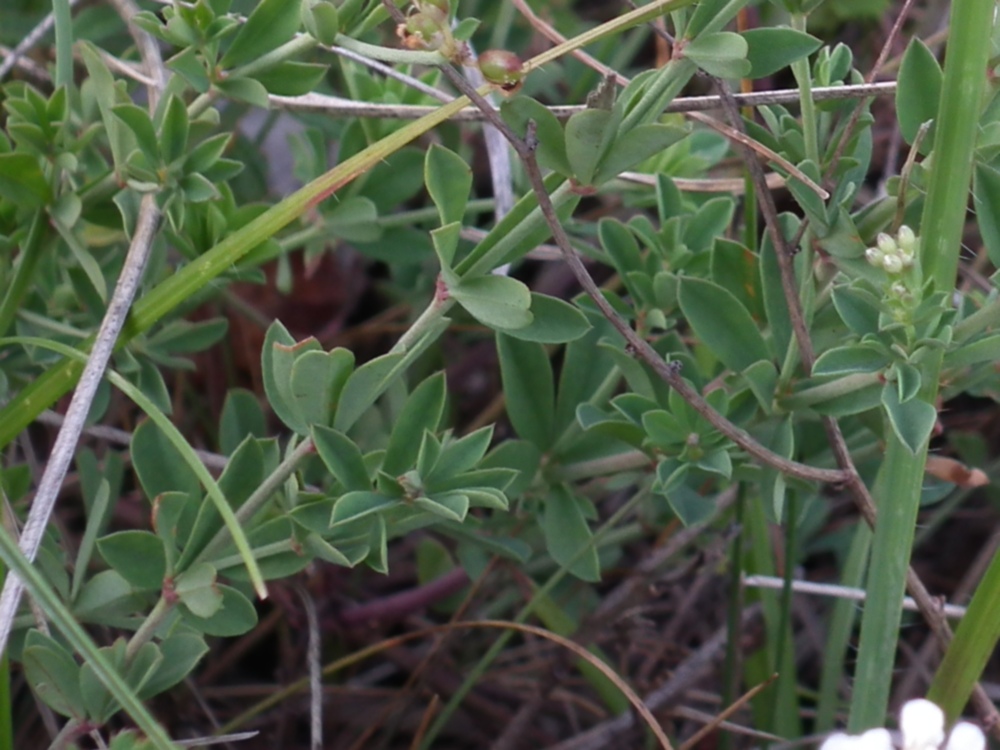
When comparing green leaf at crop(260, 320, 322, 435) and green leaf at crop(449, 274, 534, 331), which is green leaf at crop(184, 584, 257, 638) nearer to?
green leaf at crop(260, 320, 322, 435)

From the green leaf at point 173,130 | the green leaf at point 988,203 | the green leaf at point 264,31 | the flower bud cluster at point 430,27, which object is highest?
the flower bud cluster at point 430,27

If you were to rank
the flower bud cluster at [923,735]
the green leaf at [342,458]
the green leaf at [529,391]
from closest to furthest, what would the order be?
the flower bud cluster at [923,735] < the green leaf at [342,458] < the green leaf at [529,391]

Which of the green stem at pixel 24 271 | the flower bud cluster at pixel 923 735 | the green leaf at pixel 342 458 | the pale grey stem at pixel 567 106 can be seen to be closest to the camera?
the flower bud cluster at pixel 923 735

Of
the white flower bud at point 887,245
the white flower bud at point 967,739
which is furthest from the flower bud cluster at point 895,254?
the white flower bud at point 967,739

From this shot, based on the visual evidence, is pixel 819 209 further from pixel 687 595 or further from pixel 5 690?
pixel 5 690

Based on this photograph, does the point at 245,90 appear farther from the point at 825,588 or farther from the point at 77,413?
the point at 825,588

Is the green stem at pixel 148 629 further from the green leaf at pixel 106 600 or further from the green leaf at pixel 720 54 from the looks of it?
the green leaf at pixel 720 54

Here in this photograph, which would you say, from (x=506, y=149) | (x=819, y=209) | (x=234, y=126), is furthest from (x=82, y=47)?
(x=819, y=209)
